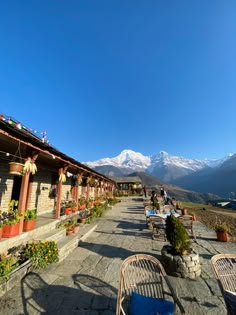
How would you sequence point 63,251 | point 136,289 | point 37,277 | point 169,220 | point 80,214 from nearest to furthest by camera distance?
1. point 136,289
2. point 37,277
3. point 169,220
4. point 63,251
5. point 80,214

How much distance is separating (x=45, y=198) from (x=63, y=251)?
239 inches

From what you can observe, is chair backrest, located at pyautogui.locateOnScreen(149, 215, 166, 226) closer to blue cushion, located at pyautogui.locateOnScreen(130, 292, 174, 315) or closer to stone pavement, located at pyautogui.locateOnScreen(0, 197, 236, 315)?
stone pavement, located at pyautogui.locateOnScreen(0, 197, 236, 315)

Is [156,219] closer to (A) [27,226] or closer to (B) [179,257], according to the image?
(B) [179,257]

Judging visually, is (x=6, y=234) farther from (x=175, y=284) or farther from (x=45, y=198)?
(x=45, y=198)

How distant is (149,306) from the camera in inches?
90.0

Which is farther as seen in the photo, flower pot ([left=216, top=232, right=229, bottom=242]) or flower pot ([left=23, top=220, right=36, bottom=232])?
flower pot ([left=216, top=232, right=229, bottom=242])

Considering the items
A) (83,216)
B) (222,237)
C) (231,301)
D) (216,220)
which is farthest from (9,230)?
(216,220)

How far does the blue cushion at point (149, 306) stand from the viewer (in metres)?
2.17

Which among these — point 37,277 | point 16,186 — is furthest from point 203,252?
point 16,186

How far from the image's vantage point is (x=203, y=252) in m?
5.31

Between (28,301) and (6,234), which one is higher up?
(6,234)

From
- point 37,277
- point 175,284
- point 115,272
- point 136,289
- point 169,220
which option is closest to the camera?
point 136,289

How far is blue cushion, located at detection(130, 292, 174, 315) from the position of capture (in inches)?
85.6

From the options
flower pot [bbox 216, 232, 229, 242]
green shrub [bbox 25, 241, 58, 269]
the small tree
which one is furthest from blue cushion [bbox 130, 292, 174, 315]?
flower pot [bbox 216, 232, 229, 242]
